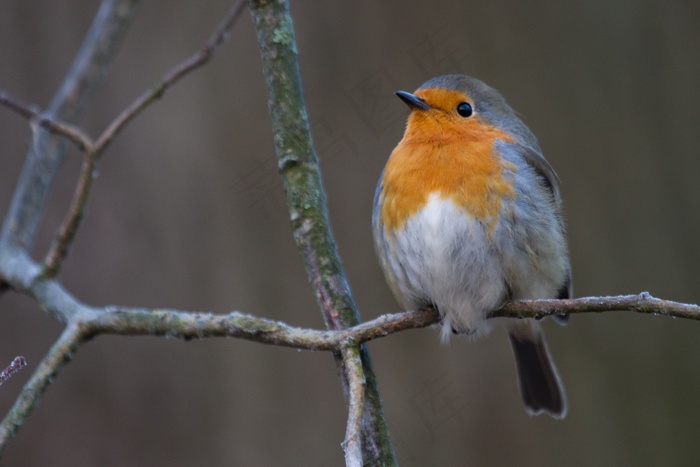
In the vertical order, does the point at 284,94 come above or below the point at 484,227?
above

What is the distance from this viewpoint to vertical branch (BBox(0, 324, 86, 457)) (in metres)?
1.65

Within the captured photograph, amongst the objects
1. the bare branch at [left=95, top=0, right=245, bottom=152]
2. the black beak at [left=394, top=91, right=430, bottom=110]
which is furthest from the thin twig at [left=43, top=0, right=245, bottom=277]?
the black beak at [left=394, top=91, right=430, bottom=110]

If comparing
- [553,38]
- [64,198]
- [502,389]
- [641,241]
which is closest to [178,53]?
[64,198]

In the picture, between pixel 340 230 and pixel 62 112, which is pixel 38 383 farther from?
pixel 340 230

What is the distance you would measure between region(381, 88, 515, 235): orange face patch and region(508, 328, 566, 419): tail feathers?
107cm

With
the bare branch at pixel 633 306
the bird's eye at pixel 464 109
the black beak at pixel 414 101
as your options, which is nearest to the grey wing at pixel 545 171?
the bird's eye at pixel 464 109

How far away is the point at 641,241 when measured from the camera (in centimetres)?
399

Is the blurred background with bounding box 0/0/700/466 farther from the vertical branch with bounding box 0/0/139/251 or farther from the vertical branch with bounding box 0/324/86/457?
the vertical branch with bounding box 0/324/86/457

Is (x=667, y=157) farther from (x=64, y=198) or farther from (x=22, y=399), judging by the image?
(x=22, y=399)

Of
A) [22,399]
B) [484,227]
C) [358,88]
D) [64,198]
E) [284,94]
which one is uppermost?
[358,88]

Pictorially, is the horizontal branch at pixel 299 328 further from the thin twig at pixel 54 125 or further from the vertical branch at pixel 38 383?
the thin twig at pixel 54 125

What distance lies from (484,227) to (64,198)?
2008 mm

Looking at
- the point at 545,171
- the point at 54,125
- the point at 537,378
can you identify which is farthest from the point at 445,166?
the point at 537,378

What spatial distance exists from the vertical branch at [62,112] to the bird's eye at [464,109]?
3.80 ft
